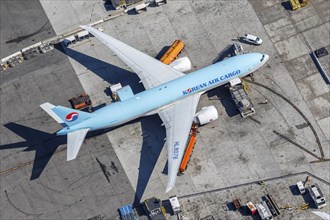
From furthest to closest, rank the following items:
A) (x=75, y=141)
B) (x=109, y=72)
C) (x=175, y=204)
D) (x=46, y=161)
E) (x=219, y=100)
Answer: (x=109, y=72)
(x=219, y=100)
(x=46, y=161)
(x=175, y=204)
(x=75, y=141)

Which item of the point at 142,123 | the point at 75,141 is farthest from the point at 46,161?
the point at 142,123

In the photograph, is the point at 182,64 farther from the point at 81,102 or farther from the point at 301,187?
the point at 301,187

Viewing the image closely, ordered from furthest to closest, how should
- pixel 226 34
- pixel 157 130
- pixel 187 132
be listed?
pixel 226 34 → pixel 157 130 → pixel 187 132

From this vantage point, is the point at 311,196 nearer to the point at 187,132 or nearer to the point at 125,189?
the point at 187,132

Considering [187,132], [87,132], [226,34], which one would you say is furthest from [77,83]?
[226,34]

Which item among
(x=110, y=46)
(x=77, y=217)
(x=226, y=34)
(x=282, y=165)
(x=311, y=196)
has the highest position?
(x=110, y=46)

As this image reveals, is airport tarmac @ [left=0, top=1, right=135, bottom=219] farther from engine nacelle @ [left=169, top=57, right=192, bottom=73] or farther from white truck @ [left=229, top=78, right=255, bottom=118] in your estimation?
white truck @ [left=229, top=78, right=255, bottom=118]

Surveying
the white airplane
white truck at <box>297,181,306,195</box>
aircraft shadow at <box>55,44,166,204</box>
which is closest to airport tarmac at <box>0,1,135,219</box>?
aircraft shadow at <box>55,44,166,204</box>
